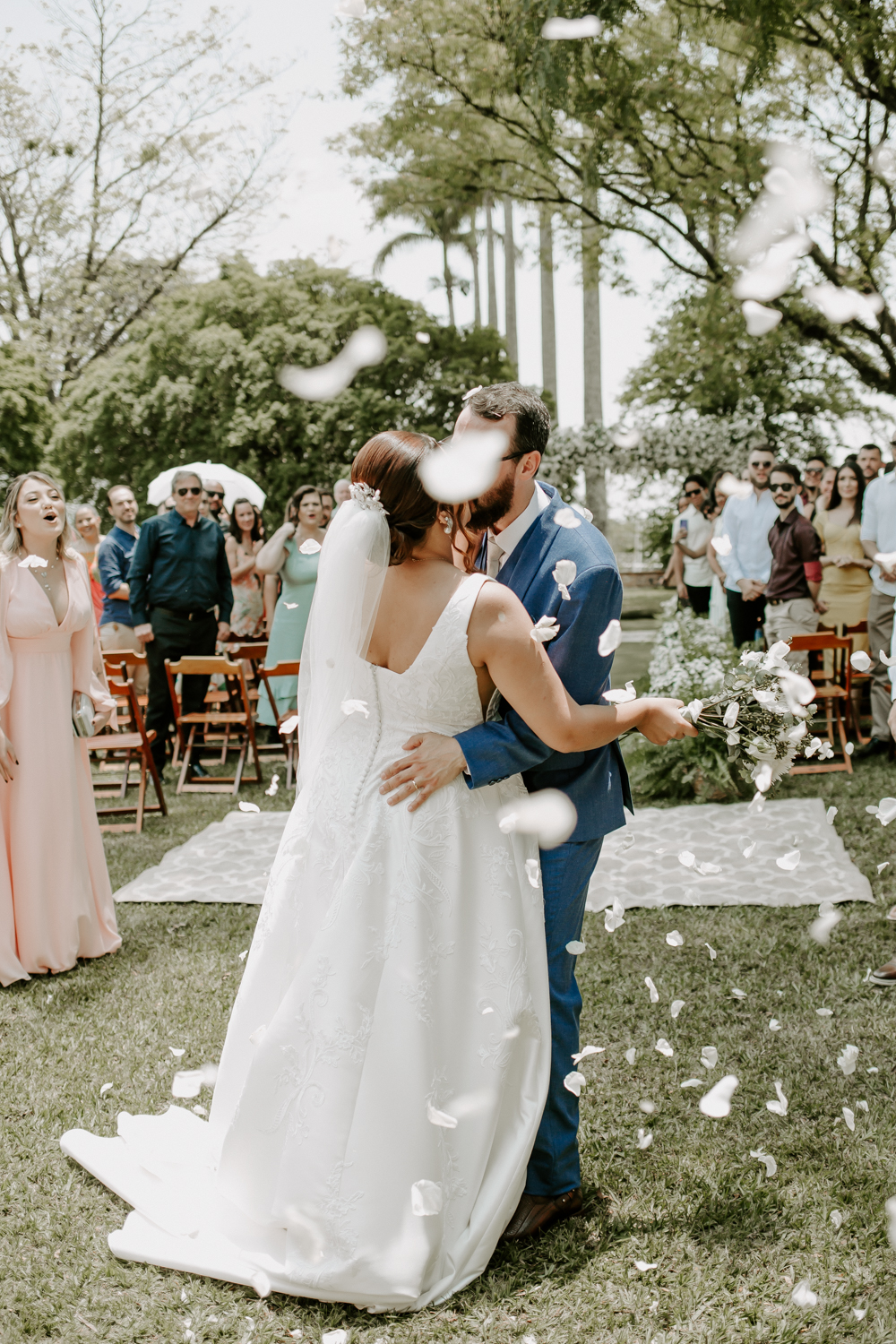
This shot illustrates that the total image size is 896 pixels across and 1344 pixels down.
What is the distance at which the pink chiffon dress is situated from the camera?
450cm

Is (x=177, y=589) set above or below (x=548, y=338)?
below

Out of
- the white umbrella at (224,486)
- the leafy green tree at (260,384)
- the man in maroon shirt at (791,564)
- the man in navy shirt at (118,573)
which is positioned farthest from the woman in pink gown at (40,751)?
the leafy green tree at (260,384)

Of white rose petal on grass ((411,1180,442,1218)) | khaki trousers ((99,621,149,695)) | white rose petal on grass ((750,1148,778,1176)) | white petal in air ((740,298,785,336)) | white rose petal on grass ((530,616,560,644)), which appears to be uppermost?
white petal in air ((740,298,785,336))

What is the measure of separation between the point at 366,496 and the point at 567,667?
2.01ft

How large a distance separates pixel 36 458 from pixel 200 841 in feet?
44.5

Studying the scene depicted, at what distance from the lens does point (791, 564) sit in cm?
806

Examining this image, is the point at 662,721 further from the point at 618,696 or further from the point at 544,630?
the point at 544,630

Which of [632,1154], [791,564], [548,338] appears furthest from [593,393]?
[632,1154]

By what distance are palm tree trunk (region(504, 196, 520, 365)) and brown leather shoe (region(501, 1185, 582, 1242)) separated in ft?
88.8

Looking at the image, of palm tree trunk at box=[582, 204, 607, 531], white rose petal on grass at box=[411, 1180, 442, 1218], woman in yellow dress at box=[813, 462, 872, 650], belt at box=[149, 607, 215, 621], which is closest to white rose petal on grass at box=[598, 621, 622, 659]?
white rose petal on grass at box=[411, 1180, 442, 1218]

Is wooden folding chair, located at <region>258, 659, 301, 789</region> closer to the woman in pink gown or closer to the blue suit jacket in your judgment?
the woman in pink gown

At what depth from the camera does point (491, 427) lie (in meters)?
2.57

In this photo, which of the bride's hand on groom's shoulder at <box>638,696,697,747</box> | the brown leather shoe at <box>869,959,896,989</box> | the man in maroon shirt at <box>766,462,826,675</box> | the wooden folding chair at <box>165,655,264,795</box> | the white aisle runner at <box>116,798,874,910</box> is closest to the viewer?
the bride's hand on groom's shoulder at <box>638,696,697,747</box>

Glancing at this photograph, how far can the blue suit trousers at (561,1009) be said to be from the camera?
266 centimetres
